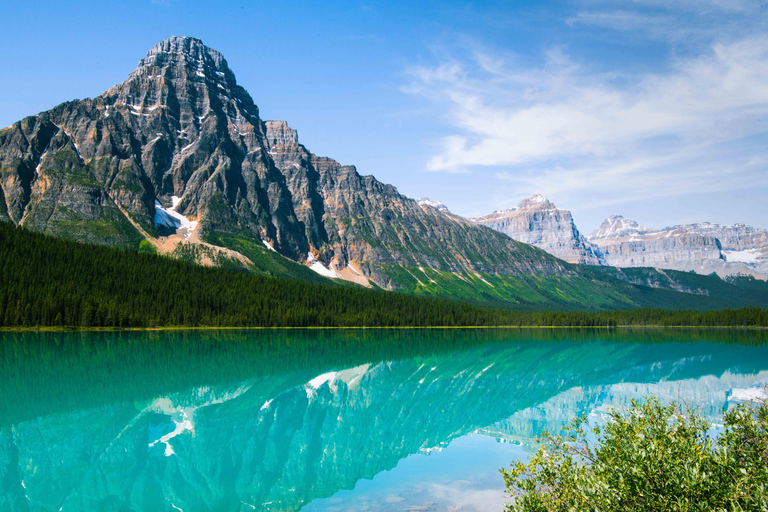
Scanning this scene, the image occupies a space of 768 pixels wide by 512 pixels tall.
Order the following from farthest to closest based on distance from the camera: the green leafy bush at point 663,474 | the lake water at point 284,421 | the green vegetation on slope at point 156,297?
the green vegetation on slope at point 156,297
the lake water at point 284,421
the green leafy bush at point 663,474

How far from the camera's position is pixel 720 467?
11.8 m

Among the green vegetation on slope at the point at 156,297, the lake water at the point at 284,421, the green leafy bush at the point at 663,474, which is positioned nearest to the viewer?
the green leafy bush at the point at 663,474

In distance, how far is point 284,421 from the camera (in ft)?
113

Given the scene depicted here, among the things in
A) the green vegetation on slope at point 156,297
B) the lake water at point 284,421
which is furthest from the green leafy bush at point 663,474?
the green vegetation on slope at point 156,297

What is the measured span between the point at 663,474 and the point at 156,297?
467ft

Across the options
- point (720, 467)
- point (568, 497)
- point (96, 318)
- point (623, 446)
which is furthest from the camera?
point (96, 318)

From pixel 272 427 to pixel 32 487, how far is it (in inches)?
552

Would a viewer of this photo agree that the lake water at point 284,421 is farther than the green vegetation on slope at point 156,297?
No

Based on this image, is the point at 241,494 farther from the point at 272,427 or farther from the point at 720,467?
the point at 720,467

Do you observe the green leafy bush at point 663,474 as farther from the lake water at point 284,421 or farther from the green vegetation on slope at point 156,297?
the green vegetation on slope at point 156,297

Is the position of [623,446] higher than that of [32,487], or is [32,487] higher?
[623,446]

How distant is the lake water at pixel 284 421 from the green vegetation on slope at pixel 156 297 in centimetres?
4427

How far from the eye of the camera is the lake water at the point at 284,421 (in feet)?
70.4

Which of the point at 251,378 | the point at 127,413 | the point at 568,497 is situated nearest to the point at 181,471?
the point at 127,413
